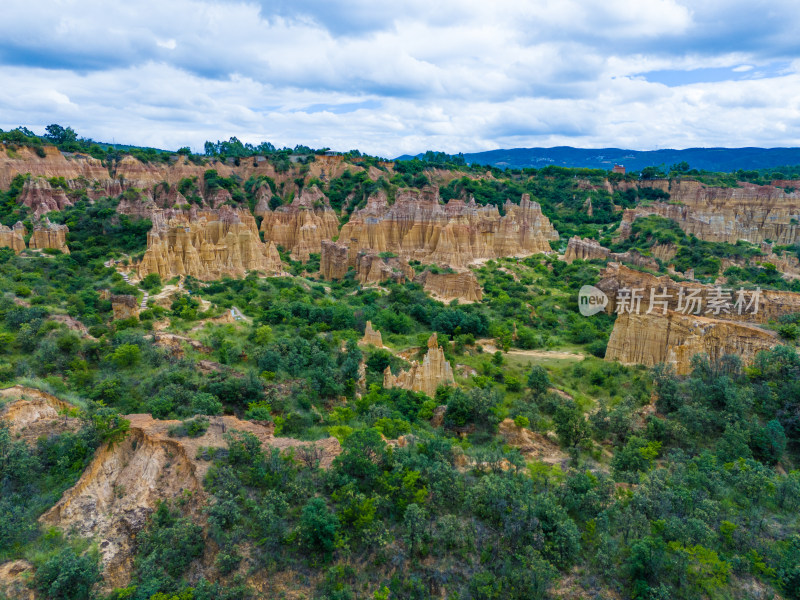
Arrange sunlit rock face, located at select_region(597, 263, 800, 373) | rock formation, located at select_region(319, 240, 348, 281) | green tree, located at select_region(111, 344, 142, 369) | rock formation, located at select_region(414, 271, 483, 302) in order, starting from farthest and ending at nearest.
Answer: rock formation, located at select_region(319, 240, 348, 281), rock formation, located at select_region(414, 271, 483, 302), sunlit rock face, located at select_region(597, 263, 800, 373), green tree, located at select_region(111, 344, 142, 369)

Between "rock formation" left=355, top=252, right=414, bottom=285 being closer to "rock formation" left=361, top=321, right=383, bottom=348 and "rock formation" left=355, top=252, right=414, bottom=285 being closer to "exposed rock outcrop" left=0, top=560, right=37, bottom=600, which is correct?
"rock formation" left=361, top=321, right=383, bottom=348

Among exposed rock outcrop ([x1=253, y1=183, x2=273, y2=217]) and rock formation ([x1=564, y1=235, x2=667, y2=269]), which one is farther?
exposed rock outcrop ([x1=253, y1=183, x2=273, y2=217])

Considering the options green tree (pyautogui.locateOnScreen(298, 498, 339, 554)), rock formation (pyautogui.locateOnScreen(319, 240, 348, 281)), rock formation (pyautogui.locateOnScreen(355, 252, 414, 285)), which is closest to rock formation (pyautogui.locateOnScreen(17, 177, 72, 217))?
rock formation (pyautogui.locateOnScreen(319, 240, 348, 281))

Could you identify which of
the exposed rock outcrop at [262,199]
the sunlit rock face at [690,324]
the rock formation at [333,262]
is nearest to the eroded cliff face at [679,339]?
the sunlit rock face at [690,324]

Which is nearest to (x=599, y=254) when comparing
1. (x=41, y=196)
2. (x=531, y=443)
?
(x=531, y=443)

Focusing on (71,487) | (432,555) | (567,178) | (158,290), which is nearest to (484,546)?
(432,555)
